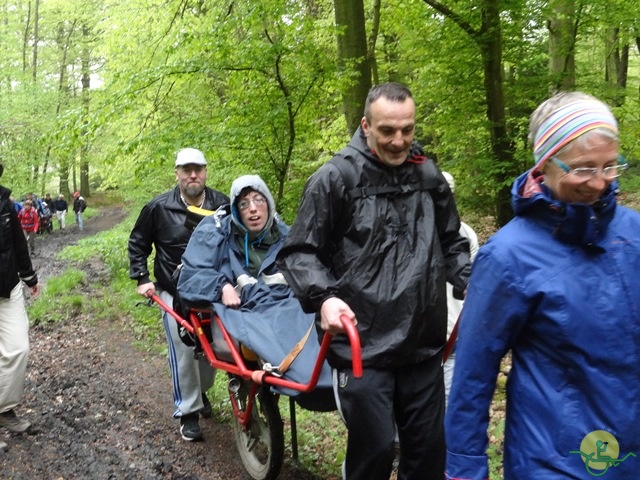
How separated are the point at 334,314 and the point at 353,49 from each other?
739 centimetres

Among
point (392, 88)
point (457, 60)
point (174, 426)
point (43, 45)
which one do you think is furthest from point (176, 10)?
point (43, 45)

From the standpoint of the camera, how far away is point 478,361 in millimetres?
2078

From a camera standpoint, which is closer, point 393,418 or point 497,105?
point 393,418

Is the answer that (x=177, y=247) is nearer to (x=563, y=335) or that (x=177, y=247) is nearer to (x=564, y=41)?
(x=563, y=335)

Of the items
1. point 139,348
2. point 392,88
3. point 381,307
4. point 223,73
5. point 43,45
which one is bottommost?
point 139,348

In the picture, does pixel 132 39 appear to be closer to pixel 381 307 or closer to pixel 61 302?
pixel 61 302

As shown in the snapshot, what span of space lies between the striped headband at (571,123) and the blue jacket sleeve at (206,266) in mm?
2767

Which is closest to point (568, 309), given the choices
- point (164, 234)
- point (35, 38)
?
point (164, 234)

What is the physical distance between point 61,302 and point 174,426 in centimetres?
653

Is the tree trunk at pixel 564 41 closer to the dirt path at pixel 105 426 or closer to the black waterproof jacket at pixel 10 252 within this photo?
the dirt path at pixel 105 426

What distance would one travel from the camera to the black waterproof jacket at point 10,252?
5348 millimetres

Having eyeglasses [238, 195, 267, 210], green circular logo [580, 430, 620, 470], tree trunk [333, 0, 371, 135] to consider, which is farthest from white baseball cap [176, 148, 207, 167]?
green circular logo [580, 430, 620, 470]

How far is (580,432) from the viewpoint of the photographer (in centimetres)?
192

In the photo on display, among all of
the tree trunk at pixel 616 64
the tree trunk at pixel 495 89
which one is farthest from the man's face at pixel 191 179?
the tree trunk at pixel 616 64
